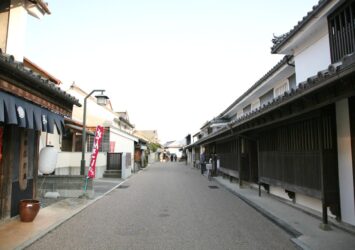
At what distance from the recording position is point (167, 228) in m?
9.23

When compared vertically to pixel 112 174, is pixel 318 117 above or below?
above

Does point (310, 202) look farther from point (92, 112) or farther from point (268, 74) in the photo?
point (92, 112)

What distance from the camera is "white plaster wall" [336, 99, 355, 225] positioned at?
8.27m

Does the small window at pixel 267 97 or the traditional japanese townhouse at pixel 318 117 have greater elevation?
the small window at pixel 267 97

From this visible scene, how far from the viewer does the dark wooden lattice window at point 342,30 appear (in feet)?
27.6

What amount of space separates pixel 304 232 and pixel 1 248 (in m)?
6.85

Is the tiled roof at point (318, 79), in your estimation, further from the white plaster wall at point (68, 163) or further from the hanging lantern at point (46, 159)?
the white plaster wall at point (68, 163)

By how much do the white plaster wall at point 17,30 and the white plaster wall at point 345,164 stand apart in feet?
30.5

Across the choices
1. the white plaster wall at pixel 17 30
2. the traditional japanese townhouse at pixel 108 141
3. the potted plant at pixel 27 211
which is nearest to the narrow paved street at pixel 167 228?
the potted plant at pixel 27 211

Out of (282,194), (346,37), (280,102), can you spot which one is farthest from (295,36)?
(282,194)

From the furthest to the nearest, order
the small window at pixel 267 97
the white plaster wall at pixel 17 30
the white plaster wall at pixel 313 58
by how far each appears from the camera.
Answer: the small window at pixel 267 97, the white plaster wall at pixel 313 58, the white plaster wall at pixel 17 30

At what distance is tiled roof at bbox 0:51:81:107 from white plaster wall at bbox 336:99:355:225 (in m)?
7.51

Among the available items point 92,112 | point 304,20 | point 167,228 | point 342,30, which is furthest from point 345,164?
point 92,112

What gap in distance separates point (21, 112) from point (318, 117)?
755 cm
